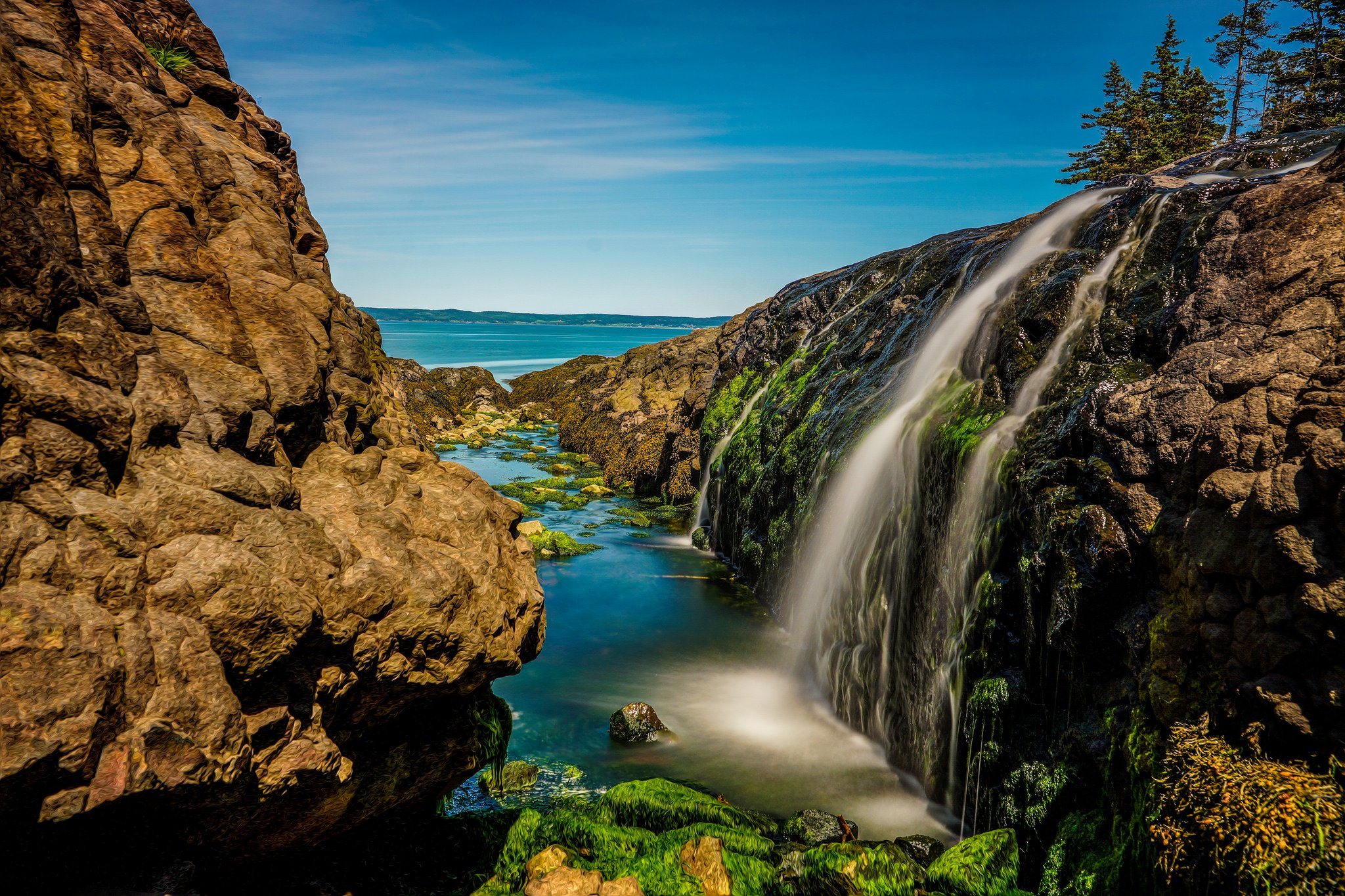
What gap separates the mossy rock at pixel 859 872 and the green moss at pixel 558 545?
624 inches

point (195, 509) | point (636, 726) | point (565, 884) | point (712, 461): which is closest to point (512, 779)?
point (636, 726)

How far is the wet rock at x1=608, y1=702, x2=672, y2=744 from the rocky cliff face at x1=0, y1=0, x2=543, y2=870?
509 centimetres

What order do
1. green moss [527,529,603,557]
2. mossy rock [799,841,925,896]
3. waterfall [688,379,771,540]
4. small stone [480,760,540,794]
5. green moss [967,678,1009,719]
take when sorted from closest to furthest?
mossy rock [799,841,925,896]
green moss [967,678,1009,719]
small stone [480,760,540,794]
green moss [527,529,603,557]
waterfall [688,379,771,540]

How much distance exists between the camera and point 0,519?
3.69m

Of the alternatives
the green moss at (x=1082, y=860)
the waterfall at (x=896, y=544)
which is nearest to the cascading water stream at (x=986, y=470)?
the waterfall at (x=896, y=544)

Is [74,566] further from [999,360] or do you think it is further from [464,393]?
[464,393]

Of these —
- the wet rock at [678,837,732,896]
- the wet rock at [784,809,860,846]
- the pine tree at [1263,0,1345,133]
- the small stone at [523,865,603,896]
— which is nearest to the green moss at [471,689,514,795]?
the small stone at [523,865,603,896]

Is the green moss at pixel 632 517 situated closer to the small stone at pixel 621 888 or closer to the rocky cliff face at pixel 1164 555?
the rocky cliff face at pixel 1164 555

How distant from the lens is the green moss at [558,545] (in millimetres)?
22750

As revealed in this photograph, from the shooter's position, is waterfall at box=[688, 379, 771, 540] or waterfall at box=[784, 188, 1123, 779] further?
waterfall at box=[688, 379, 771, 540]

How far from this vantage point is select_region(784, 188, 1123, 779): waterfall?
11.4m

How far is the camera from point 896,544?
12.8 m

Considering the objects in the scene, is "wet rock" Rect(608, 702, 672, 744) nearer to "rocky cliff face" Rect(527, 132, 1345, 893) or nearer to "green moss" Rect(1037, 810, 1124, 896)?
"rocky cliff face" Rect(527, 132, 1345, 893)

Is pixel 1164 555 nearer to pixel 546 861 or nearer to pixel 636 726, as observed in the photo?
pixel 546 861
